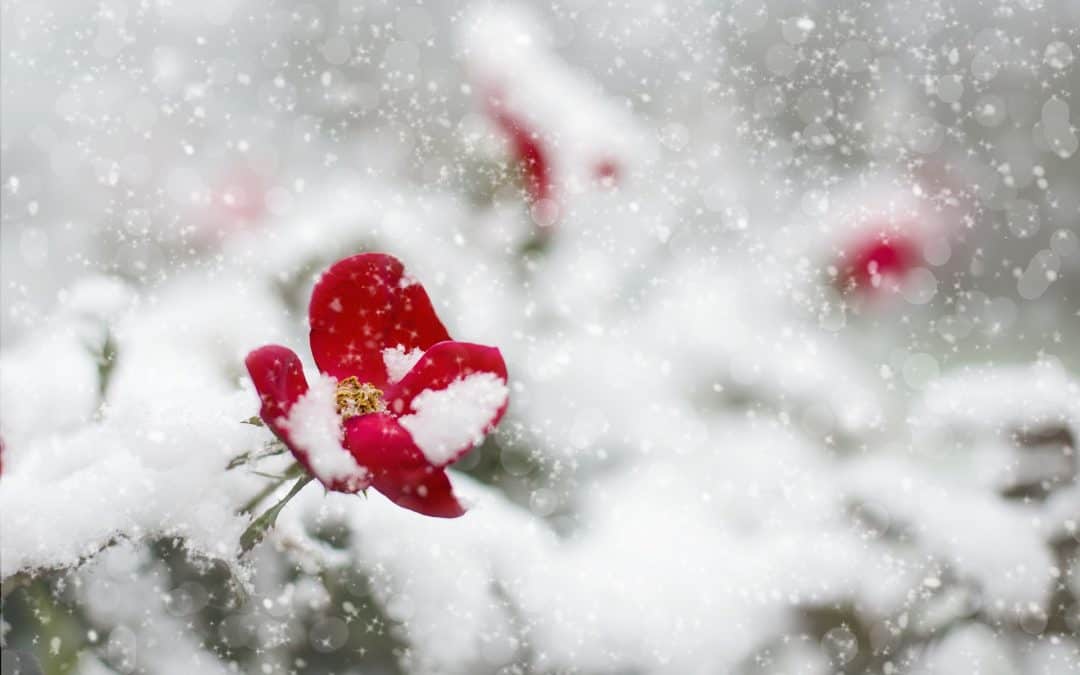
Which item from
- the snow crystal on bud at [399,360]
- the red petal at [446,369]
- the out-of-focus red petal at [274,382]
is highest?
the snow crystal on bud at [399,360]

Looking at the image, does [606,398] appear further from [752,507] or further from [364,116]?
[364,116]

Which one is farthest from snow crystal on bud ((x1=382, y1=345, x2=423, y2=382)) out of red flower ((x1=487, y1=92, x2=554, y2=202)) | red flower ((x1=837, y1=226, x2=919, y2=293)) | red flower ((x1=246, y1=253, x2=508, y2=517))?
red flower ((x1=837, y1=226, x2=919, y2=293))

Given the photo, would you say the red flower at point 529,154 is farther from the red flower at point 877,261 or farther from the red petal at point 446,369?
the red petal at point 446,369

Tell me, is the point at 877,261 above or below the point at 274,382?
above

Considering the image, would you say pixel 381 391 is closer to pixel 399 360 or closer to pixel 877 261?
pixel 399 360

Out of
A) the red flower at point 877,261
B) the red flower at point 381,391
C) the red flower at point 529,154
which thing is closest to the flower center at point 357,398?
the red flower at point 381,391

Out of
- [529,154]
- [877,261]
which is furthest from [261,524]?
[877,261]

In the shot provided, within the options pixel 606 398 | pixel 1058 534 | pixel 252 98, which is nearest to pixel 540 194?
pixel 606 398
